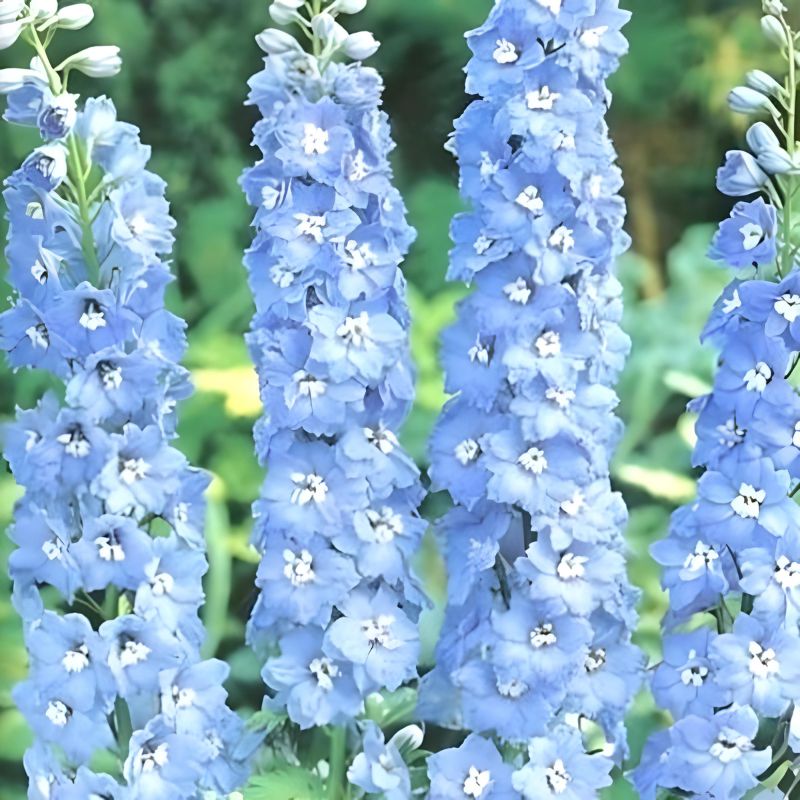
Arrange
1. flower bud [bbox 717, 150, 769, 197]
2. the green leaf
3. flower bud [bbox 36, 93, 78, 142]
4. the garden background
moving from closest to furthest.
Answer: flower bud [bbox 36, 93, 78, 142] < flower bud [bbox 717, 150, 769, 197] < the green leaf < the garden background

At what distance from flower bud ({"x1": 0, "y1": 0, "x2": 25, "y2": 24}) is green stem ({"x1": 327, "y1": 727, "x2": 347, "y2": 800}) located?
0.68m

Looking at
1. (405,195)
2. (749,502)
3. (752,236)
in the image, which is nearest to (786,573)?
(749,502)

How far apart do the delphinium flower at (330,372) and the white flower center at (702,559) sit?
0.76ft

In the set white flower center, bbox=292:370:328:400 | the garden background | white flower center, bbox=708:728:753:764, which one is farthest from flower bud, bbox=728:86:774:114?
the garden background

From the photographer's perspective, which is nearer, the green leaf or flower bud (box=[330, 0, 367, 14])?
flower bud (box=[330, 0, 367, 14])

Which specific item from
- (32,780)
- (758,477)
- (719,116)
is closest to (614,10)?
(758,477)

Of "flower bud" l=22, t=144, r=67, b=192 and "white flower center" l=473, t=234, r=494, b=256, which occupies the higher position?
"flower bud" l=22, t=144, r=67, b=192

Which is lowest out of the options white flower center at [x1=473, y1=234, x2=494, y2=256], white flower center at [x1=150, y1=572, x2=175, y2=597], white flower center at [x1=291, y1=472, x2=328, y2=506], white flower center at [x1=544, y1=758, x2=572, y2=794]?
white flower center at [x1=544, y1=758, x2=572, y2=794]

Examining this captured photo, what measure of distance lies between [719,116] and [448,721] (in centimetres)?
136

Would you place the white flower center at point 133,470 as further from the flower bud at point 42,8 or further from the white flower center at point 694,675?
the white flower center at point 694,675

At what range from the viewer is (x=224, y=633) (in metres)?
2.04

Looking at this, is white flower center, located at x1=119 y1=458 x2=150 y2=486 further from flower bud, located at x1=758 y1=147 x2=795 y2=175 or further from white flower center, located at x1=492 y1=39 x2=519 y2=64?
flower bud, located at x1=758 y1=147 x2=795 y2=175

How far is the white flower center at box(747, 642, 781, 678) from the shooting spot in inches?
50.3

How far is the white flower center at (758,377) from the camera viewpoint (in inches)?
49.5
